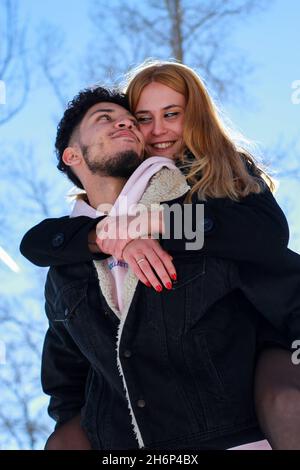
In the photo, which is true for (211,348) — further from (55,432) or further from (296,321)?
(55,432)

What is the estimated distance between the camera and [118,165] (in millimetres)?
3596

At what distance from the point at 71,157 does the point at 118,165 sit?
356 millimetres

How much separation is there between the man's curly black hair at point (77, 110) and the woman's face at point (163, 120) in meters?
0.17

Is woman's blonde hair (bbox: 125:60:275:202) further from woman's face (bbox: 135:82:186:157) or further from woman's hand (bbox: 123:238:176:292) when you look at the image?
woman's hand (bbox: 123:238:176:292)

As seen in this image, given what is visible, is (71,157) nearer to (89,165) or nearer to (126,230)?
(89,165)

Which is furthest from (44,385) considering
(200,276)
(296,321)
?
(296,321)

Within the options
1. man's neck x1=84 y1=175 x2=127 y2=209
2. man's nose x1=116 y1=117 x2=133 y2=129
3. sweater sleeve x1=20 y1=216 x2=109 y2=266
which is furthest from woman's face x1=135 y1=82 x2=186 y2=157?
sweater sleeve x1=20 y1=216 x2=109 y2=266

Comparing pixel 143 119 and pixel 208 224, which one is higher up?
pixel 143 119

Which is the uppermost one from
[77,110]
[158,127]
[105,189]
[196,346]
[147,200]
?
[77,110]

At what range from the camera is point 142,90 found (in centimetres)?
384

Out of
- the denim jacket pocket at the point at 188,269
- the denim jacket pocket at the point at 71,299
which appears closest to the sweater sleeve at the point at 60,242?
the denim jacket pocket at the point at 71,299

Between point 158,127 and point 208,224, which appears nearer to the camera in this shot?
point 208,224

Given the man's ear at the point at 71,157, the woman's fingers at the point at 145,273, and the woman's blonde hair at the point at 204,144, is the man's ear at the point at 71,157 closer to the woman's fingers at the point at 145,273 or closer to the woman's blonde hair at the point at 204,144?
the woman's blonde hair at the point at 204,144

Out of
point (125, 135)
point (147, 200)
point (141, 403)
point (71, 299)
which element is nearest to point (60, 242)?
point (71, 299)
